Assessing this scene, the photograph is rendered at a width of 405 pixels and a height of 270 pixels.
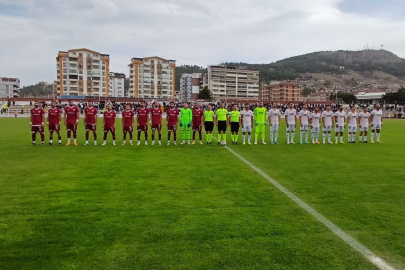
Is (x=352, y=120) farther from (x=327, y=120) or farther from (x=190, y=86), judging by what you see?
(x=190, y=86)

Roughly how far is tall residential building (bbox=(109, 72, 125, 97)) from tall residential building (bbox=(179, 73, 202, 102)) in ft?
92.6

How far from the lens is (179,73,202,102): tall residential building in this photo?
141250mm

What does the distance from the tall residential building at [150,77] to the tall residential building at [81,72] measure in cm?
891

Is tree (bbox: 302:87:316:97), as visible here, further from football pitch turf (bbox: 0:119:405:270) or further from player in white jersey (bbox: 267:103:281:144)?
football pitch turf (bbox: 0:119:405:270)

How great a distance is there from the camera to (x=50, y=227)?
4.55 m

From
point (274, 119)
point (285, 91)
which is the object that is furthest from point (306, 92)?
point (274, 119)

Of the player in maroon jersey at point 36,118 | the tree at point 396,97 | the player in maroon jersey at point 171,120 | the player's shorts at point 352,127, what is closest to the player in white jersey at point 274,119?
the player's shorts at point 352,127

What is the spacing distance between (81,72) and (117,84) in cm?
5788

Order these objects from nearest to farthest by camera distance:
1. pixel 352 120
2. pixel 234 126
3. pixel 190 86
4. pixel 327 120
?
1. pixel 234 126
2. pixel 327 120
3. pixel 352 120
4. pixel 190 86

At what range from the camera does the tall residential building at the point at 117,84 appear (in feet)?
499

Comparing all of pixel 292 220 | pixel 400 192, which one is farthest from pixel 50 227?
pixel 400 192

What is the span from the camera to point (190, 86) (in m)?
152

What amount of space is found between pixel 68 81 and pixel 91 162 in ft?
312

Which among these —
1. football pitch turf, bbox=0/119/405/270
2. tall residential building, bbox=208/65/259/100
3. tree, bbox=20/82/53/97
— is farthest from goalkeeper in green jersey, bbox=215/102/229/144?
→ tree, bbox=20/82/53/97
